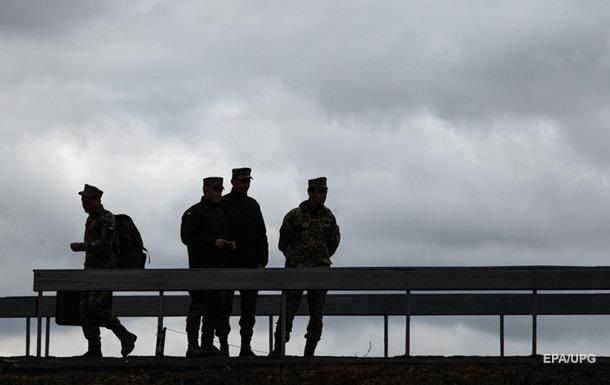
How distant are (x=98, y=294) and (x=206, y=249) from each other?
4.62ft

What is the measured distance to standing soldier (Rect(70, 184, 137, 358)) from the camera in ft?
73.8

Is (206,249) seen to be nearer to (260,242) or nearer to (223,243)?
(223,243)

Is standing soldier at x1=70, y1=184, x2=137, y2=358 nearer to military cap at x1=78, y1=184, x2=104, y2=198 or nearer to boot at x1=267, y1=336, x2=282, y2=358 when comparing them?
military cap at x1=78, y1=184, x2=104, y2=198

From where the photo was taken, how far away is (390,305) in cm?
2452

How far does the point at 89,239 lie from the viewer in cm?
2259

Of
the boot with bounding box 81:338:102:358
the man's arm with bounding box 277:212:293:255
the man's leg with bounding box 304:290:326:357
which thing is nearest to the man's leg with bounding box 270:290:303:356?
the man's leg with bounding box 304:290:326:357

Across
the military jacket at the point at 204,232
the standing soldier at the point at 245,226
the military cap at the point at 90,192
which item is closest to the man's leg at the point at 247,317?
the standing soldier at the point at 245,226

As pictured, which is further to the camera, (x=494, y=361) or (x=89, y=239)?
(x=89, y=239)

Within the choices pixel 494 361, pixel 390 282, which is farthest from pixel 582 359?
pixel 390 282

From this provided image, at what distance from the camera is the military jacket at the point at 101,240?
22531 mm

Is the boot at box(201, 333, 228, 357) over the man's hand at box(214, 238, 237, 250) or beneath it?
beneath

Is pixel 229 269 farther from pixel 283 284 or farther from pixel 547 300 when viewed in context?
pixel 547 300

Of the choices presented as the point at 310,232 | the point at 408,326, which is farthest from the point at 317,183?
the point at 408,326

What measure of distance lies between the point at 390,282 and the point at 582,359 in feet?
7.54
